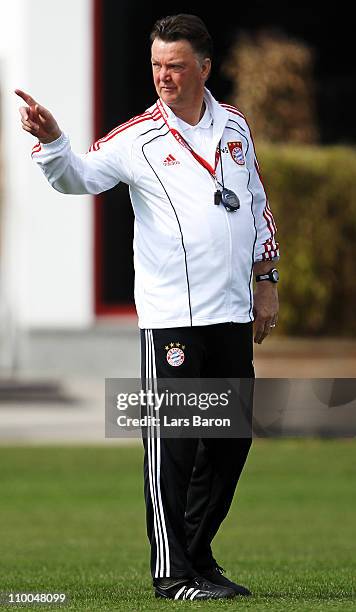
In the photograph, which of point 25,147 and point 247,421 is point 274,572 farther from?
point 25,147

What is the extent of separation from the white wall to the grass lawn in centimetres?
437

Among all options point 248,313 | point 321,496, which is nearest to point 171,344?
point 248,313

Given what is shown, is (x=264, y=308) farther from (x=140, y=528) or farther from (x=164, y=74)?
(x=140, y=528)

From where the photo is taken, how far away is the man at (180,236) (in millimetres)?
5477

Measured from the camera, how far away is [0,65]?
18.0 metres

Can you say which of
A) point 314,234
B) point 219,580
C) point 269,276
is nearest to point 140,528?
point 219,580

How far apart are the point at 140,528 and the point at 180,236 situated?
14.4 ft

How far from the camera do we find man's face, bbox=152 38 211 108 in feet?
18.1

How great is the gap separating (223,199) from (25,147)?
12117mm

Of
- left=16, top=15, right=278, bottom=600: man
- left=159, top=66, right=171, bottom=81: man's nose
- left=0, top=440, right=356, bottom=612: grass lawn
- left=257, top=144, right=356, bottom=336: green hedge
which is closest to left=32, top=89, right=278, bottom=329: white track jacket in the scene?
left=16, top=15, right=278, bottom=600: man

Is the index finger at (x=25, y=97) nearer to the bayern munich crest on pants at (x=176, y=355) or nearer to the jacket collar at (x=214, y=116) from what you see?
the jacket collar at (x=214, y=116)

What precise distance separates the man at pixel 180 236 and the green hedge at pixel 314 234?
8835 millimetres

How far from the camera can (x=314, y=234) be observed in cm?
1486

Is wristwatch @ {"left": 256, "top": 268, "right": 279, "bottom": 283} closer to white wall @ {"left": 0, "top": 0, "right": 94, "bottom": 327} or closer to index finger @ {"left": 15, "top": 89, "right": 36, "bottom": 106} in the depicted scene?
index finger @ {"left": 15, "top": 89, "right": 36, "bottom": 106}
